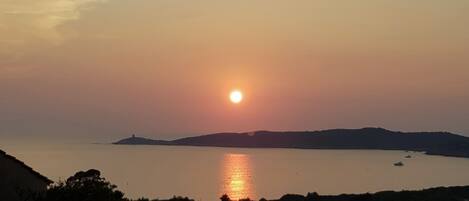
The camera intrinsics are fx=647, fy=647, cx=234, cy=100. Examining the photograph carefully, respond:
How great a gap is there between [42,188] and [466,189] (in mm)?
96192

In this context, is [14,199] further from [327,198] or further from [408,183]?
[408,183]

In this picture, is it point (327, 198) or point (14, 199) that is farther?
point (327, 198)

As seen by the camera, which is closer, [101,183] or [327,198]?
[101,183]

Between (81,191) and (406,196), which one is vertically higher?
(81,191)

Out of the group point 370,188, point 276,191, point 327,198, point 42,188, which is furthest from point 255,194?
point 42,188

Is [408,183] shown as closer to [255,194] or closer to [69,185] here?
[255,194]

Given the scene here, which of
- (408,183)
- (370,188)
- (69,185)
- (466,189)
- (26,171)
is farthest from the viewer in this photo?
(408,183)

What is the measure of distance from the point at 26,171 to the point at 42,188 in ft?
5.92

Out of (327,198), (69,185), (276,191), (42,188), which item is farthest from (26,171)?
(276,191)

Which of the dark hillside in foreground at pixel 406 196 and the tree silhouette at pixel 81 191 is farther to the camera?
the dark hillside in foreground at pixel 406 196

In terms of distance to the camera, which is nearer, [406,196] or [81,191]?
[81,191]

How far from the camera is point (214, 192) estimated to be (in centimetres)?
15575

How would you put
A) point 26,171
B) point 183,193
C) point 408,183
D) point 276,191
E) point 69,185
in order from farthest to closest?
point 408,183 → point 276,191 → point 183,193 → point 26,171 → point 69,185

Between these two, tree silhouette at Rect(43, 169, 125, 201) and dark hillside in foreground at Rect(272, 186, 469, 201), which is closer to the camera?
tree silhouette at Rect(43, 169, 125, 201)
